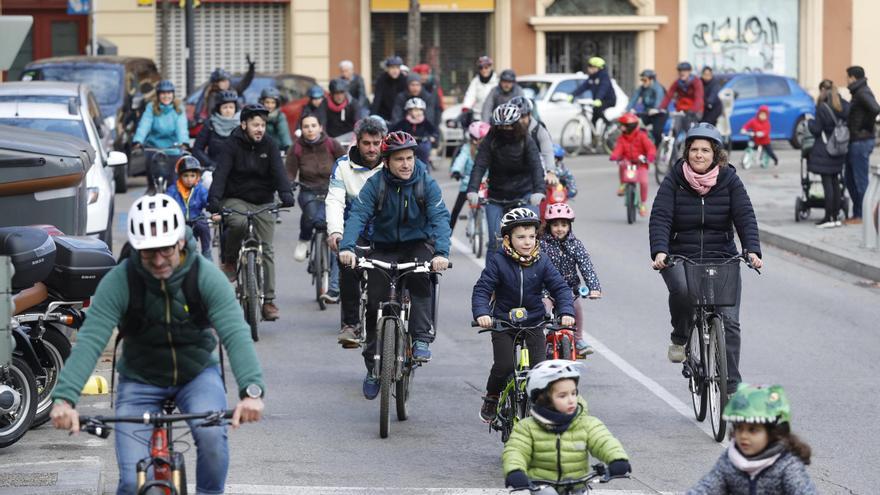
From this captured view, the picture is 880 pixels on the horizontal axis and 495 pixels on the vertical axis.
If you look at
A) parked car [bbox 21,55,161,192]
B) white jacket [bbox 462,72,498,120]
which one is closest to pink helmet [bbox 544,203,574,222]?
white jacket [bbox 462,72,498,120]

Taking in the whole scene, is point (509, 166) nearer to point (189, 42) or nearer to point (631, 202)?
point (631, 202)

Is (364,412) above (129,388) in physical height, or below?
below

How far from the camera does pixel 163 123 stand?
64.2 feet

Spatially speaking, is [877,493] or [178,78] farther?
[178,78]

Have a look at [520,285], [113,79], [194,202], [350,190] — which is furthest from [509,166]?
[113,79]

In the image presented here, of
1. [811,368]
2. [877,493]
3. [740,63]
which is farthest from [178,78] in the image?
[877,493]

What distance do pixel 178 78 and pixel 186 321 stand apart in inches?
1304

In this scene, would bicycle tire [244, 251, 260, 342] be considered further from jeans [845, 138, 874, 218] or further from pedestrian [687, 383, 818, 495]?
jeans [845, 138, 874, 218]

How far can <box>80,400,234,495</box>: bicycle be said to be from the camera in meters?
6.33

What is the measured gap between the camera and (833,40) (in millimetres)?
40719

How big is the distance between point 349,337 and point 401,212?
1.10 meters

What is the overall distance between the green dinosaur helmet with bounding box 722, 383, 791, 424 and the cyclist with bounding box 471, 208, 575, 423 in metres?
3.24

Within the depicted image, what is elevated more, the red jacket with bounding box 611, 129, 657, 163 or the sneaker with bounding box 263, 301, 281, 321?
the red jacket with bounding box 611, 129, 657, 163

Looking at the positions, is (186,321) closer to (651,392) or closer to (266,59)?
(651,392)
